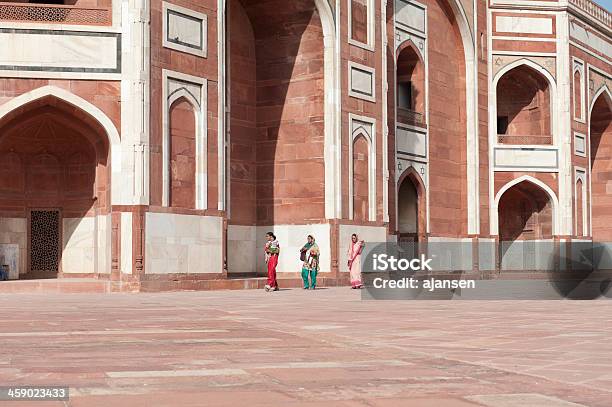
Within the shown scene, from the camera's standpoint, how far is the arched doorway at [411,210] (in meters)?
27.2

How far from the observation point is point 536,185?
3102 cm

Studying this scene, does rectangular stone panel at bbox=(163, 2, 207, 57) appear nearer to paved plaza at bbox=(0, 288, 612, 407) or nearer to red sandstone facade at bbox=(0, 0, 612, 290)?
red sandstone facade at bbox=(0, 0, 612, 290)

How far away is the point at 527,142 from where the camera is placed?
1218 inches

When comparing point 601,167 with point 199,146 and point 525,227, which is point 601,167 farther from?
point 199,146

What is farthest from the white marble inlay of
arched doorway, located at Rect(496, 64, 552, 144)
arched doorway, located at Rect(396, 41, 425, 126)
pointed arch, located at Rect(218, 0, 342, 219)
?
arched doorway, located at Rect(496, 64, 552, 144)

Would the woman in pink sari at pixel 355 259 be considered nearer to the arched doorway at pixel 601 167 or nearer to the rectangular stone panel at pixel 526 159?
the rectangular stone panel at pixel 526 159

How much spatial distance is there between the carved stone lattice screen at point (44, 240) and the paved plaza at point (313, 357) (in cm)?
856

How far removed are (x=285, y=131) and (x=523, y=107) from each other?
12.7 meters

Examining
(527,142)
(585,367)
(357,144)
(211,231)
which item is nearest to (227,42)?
(357,144)

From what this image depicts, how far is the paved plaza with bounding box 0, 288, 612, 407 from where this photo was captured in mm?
4461

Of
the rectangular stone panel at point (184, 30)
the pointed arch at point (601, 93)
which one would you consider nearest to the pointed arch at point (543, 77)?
the pointed arch at point (601, 93)

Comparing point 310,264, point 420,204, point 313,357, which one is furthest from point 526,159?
point 313,357

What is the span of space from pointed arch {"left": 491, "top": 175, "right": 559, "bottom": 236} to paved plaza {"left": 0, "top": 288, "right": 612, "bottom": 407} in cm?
1943

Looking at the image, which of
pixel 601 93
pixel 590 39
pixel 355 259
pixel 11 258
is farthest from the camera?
pixel 601 93
